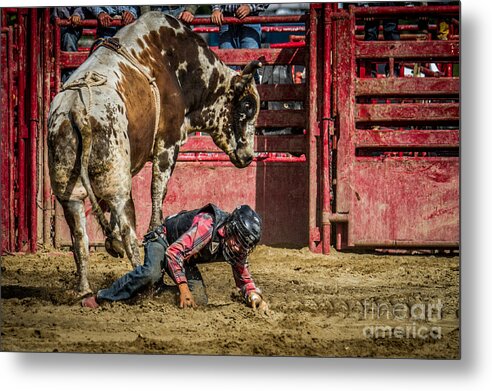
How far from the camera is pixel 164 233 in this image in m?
4.04

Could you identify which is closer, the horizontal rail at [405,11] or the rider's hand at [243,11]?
the horizontal rail at [405,11]

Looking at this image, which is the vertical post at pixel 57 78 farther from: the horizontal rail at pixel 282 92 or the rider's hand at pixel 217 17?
the horizontal rail at pixel 282 92

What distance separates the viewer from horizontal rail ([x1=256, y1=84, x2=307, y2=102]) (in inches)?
169

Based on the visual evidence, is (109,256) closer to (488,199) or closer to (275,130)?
(275,130)

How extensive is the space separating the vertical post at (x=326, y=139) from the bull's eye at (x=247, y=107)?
323 millimetres

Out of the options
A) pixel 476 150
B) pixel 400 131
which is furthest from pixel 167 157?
pixel 476 150

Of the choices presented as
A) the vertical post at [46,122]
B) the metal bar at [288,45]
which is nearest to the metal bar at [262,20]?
the metal bar at [288,45]

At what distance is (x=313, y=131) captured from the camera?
14.1 feet

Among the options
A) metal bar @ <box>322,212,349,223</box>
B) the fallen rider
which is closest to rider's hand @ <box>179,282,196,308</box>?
the fallen rider

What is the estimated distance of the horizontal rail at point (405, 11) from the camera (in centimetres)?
404

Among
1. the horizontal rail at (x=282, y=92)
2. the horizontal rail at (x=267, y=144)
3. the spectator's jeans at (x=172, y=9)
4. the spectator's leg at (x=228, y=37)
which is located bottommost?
the horizontal rail at (x=267, y=144)

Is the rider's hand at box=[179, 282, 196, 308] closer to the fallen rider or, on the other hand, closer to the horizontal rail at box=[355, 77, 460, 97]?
the fallen rider

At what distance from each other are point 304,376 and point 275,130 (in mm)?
1148

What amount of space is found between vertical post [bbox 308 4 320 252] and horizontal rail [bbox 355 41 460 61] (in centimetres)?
20
